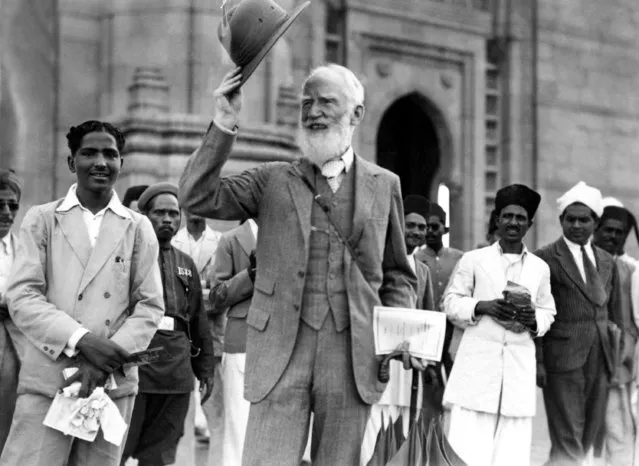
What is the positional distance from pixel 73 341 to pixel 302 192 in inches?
43.9

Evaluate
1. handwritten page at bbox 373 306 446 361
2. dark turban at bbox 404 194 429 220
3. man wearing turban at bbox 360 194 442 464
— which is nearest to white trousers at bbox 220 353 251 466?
man wearing turban at bbox 360 194 442 464

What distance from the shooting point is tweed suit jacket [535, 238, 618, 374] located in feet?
26.9

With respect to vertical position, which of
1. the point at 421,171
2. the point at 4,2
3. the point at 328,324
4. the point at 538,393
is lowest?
the point at 538,393

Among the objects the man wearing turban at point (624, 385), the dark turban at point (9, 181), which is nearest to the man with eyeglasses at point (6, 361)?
the dark turban at point (9, 181)

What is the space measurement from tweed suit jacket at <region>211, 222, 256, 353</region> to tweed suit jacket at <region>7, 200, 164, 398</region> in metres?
2.23

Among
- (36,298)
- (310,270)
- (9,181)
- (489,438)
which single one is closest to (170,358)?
(9,181)

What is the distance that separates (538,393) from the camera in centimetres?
1359

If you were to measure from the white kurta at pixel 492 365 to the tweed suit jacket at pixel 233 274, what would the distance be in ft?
4.26

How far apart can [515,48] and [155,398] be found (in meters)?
11.8

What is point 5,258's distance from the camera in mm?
6371

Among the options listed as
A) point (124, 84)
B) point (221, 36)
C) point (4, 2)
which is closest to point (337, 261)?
point (221, 36)

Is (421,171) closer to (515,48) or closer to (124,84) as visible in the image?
(515,48)

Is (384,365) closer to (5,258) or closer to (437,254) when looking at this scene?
(5,258)

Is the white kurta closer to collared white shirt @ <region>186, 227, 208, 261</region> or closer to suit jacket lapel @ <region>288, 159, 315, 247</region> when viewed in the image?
collared white shirt @ <region>186, 227, 208, 261</region>
